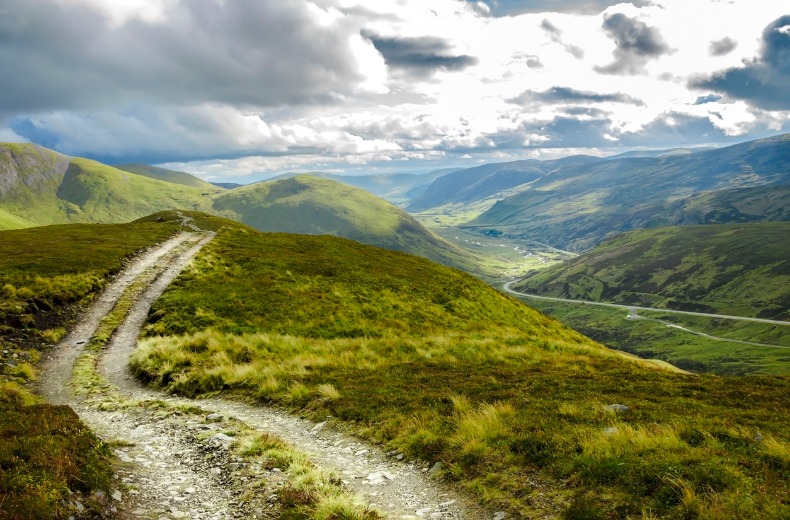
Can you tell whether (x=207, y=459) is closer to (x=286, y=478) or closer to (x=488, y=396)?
(x=286, y=478)

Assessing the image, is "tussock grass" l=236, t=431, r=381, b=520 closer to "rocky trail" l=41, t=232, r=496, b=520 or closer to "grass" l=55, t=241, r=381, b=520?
"grass" l=55, t=241, r=381, b=520

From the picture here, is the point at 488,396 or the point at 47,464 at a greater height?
the point at 47,464

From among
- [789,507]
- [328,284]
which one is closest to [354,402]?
[789,507]

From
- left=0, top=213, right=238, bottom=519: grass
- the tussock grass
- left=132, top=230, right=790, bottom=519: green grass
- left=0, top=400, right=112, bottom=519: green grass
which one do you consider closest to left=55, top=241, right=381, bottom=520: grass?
the tussock grass

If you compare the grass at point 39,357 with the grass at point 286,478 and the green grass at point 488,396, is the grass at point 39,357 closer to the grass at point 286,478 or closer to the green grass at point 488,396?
the grass at point 286,478

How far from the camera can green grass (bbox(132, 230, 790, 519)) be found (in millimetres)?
9508

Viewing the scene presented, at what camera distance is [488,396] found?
17.5 metres

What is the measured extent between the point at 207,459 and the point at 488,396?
10.7 metres

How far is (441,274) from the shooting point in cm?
6469

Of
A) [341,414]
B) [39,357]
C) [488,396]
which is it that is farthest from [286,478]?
[39,357]

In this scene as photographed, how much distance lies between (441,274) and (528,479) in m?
54.2

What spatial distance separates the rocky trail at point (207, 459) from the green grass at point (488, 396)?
35.5 inches

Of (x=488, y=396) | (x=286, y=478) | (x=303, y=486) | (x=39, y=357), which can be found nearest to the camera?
(x=303, y=486)

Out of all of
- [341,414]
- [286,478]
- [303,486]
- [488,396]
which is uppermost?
[303,486]
